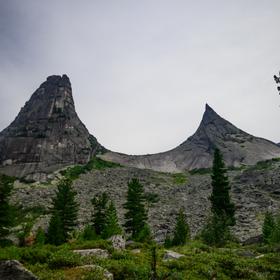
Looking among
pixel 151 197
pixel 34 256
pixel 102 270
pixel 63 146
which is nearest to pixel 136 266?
pixel 102 270

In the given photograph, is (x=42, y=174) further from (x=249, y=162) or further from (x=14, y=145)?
(x=249, y=162)

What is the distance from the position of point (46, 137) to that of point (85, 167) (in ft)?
105

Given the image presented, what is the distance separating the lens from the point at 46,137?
6230 inches

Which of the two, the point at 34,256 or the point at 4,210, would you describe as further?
the point at 4,210

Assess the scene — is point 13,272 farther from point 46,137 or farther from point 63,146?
point 46,137

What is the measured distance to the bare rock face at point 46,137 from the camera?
144 metres

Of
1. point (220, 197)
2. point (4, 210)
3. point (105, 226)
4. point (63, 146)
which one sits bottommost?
point (105, 226)

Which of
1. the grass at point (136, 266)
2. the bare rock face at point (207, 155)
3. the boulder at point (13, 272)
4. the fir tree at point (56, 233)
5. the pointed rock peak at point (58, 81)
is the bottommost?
the fir tree at point (56, 233)

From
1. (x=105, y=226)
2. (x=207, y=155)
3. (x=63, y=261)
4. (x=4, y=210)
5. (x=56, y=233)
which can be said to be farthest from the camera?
(x=207, y=155)

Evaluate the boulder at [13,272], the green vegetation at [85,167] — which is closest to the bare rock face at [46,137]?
the green vegetation at [85,167]

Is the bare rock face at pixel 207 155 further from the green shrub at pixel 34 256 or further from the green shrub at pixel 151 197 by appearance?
the green shrub at pixel 34 256

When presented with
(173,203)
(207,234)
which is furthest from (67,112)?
(207,234)

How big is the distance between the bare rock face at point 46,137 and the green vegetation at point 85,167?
619 centimetres

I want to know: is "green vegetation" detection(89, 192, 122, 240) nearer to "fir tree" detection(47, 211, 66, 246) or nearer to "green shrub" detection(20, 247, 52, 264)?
"fir tree" detection(47, 211, 66, 246)
